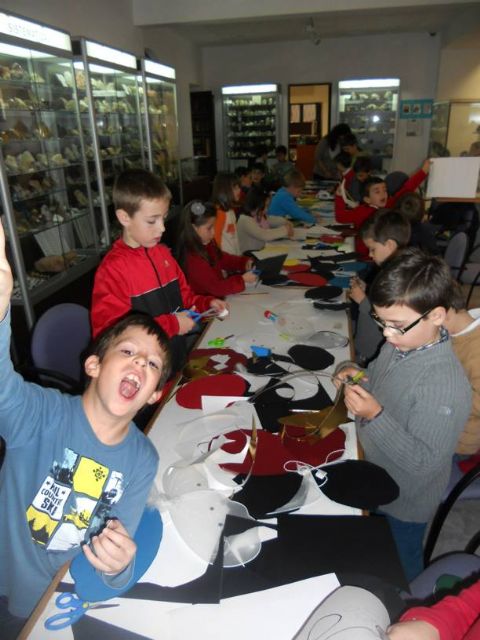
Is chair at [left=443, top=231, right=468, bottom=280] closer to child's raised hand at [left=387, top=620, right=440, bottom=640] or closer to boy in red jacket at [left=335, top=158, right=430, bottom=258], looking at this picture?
boy in red jacket at [left=335, top=158, right=430, bottom=258]

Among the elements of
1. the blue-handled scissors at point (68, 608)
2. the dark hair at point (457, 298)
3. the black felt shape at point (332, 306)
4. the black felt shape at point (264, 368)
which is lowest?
the blue-handled scissors at point (68, 608)

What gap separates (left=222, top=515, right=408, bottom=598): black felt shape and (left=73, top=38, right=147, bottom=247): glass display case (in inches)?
190

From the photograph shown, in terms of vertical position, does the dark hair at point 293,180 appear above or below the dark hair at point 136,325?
above

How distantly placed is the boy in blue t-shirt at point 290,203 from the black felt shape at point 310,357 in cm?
294

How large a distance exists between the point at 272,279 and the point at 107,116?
3.96 metres

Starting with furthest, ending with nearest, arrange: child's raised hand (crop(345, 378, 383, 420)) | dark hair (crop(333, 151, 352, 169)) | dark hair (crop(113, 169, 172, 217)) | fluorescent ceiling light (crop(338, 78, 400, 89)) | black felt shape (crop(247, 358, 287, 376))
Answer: fluorescent ceiling light (crop(338, 78, 400, 89)), dark hair (crop(333, 151, 352, 169)), dark hair (crop(113, 169, 172, 217)), black felt shape (crop(247, 358, 287, 376)), child's raised hand (crop(345, 378, 383, 420))

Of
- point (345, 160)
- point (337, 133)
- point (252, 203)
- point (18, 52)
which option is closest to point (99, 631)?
point (252, 203)

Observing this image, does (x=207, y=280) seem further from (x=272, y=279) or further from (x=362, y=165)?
(x=362, y=165)

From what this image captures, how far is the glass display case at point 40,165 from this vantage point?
3805mm

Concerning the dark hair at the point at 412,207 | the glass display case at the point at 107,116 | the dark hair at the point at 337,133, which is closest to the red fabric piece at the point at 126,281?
the dark hair at the point at 412,207

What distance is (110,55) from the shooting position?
543 centimetres

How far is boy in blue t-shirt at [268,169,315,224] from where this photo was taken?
475cm

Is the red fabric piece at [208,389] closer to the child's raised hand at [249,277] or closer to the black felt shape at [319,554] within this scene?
the black felt shape at [319,554]

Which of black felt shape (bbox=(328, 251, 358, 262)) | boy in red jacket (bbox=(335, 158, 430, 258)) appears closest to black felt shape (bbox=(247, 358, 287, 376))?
black felt shape (bbox=(328, 251, 358, 262))
